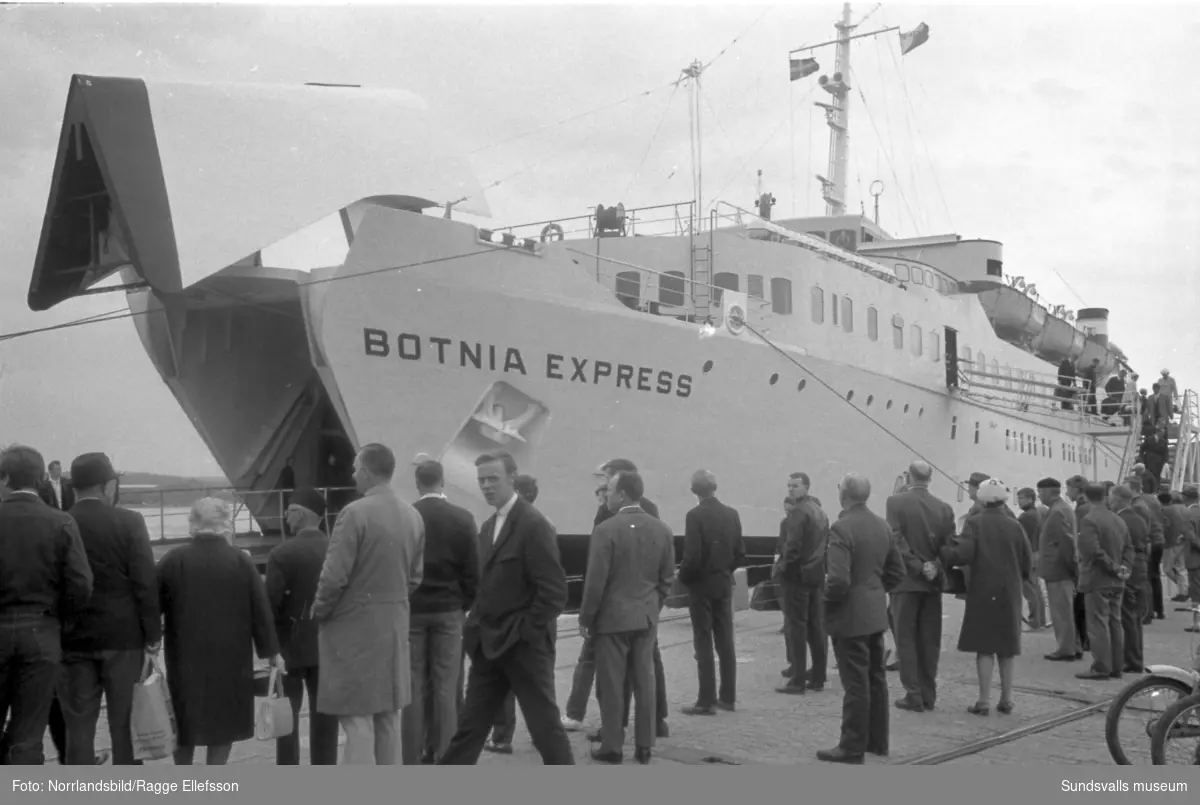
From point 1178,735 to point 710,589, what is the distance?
3.04 m

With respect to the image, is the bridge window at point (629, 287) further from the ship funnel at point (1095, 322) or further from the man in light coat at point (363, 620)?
the ship funnel at point (1095, 322)

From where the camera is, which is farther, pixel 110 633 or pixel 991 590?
pixel 991 590

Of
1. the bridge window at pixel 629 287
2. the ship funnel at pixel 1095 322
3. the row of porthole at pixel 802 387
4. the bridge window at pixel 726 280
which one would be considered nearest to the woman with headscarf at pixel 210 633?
the row of porthole at pixel 802 387

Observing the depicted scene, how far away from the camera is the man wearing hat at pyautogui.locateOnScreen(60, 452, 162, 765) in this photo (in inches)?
213

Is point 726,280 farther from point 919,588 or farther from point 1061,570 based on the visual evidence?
point 919,588

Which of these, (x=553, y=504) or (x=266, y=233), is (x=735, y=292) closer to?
(x=553, y=504)

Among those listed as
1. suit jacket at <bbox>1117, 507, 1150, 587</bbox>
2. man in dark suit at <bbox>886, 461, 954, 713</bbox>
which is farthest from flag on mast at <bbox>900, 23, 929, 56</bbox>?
suit jacket at <bbox>1117, 507, 1150, 587</bbox>

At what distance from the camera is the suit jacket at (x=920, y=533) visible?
8.16 meters

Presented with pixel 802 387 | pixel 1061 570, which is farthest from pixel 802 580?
pixel 802 387

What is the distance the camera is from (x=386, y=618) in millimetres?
5344

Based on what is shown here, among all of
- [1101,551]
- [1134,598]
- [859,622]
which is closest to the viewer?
[859,622]

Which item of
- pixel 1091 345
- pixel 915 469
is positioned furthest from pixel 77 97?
pixel 1091 345

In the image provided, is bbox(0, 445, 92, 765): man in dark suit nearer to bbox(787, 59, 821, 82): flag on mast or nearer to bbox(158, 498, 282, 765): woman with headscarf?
bbox(158, 498, 282, 765): woman with headscarf

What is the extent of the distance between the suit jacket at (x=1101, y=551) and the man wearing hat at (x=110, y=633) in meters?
7.37
